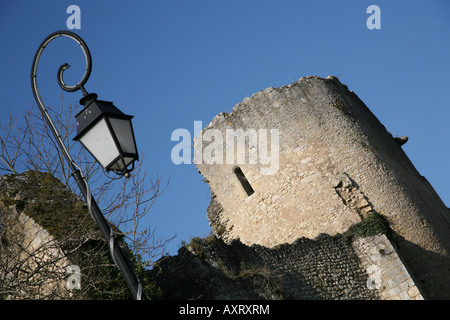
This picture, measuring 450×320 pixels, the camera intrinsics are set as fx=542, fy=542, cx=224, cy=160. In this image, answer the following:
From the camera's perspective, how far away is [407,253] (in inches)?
506

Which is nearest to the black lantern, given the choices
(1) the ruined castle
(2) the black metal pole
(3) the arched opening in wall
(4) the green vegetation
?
(2) the black metal pole

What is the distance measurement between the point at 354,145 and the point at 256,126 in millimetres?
2674

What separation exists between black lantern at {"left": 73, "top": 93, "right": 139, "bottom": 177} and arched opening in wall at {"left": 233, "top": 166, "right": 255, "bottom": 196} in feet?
34.6

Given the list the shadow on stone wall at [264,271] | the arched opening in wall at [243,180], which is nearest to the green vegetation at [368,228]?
the shadow on stone wall at [264,271]

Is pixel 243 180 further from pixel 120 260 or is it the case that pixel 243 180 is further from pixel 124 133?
pixel 120 260

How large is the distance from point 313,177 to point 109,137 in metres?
9.97

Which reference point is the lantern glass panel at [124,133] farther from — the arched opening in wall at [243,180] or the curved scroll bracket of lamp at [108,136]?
the arched opening in wall at [243,180]

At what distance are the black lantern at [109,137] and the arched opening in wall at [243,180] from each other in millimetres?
→ 10550

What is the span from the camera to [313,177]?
13766 millimetres

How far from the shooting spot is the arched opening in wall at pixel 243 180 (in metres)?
14.9

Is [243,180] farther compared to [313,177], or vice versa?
[243,180]

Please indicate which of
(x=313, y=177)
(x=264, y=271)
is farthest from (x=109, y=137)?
(x=313, y=177)
